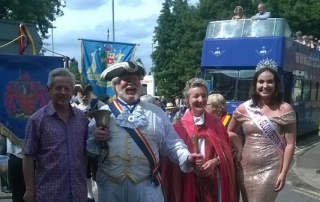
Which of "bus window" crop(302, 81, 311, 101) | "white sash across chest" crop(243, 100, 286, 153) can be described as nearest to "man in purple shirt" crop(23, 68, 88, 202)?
"white sash across chest" crop(243, 100, 286, 153)

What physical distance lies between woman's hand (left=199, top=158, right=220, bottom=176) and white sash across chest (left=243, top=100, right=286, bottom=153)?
460mm

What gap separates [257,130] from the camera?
190 inches

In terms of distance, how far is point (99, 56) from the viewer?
10.8 metres

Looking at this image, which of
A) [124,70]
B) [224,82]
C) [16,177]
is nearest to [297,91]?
[224,82]

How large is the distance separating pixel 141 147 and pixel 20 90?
5.28ft

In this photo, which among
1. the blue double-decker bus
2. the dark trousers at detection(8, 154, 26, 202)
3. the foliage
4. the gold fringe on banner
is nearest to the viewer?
the gold fringe on banner

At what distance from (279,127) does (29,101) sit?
2.18m

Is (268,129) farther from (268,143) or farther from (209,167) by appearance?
(209,167)

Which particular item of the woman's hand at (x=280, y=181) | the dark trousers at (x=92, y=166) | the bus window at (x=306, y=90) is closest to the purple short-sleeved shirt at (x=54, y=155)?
the dark trousers at (x=92, y=166)

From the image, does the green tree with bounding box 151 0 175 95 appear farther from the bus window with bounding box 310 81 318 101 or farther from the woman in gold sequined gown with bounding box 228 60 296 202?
the woman in gold sequined gown with bounding box 228 60 296 202

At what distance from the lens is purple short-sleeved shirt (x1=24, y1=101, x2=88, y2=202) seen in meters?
3.93

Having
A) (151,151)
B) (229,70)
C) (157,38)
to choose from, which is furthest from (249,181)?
(157,38)

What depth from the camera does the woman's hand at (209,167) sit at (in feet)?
15.8

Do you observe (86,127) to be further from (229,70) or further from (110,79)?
(229,70)
